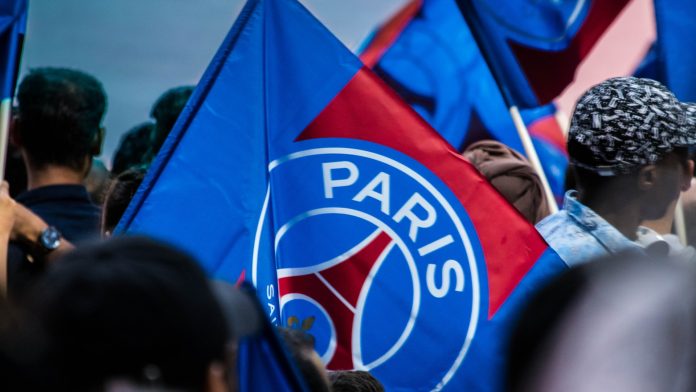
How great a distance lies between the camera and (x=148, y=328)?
1.39 meters

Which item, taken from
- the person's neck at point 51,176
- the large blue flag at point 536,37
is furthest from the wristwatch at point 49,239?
the large blue flag at point 536,37

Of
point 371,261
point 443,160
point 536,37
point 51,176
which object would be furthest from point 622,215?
point 536,37

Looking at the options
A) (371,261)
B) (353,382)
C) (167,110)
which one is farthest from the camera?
(167,110)

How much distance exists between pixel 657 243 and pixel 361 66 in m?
1.04

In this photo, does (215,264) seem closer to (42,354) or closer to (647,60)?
(42,354)

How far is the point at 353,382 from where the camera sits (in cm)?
279

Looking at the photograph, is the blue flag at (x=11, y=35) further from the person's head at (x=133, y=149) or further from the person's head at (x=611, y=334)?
the person's head at (x=611, y=334)

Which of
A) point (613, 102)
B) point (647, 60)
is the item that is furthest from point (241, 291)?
point (647, 60)

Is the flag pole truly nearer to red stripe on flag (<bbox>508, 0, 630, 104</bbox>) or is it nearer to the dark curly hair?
red stripe on flag (<bbox>508, 0, 630, 104</bbox>)

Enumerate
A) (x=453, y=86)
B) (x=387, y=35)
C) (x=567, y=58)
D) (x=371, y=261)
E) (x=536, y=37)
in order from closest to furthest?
(x=371, y=261) < (x=536, y=37) < (x=567, y=58) < (x=453, y=86) < (x=387, y=35)

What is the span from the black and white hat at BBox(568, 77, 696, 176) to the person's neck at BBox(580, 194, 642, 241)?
0.27ft

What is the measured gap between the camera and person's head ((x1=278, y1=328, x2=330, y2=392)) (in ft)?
7.41

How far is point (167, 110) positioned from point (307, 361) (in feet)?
7.04

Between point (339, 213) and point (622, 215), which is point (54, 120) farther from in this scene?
point (622, 215)
